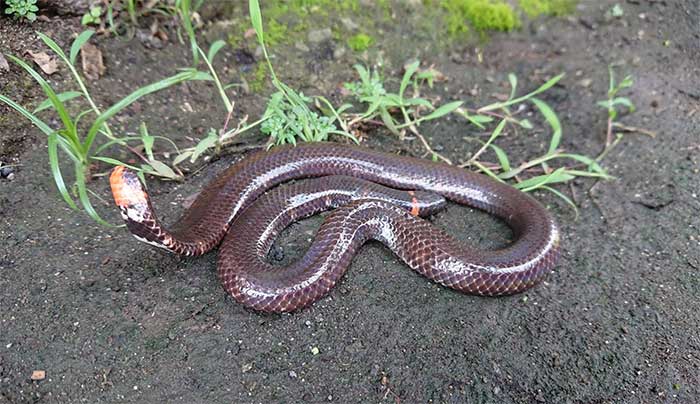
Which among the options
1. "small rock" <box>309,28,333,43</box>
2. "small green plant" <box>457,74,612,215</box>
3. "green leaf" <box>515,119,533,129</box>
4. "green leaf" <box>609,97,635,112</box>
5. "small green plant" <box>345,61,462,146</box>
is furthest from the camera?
"small rock" <box>309,28,333,43</box>

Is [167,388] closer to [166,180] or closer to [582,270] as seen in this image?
[166,180]

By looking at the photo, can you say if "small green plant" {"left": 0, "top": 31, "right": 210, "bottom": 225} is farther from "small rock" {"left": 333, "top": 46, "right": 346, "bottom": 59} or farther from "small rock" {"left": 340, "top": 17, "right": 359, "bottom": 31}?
"small rock" {"left": 340, "top": 17, "right": 359, "bottom": 31}

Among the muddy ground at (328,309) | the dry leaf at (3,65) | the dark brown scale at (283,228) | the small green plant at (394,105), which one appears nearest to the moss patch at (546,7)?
the small green plant at (394,105)

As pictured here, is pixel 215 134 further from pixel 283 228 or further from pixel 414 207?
pixel 414 207

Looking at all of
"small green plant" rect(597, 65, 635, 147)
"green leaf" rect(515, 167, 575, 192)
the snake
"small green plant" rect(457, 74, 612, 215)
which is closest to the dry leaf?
the snake

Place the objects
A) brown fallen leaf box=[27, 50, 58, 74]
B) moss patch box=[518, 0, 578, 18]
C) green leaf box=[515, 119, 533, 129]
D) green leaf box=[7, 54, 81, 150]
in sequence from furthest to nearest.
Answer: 1. moss patch box=[518, 0, 578, 18]
2. green leaf box=[515, 119, 533, 129]
3. brown fallen leaf box=[27, 50, 58, 74]
4. green leaf box=[7, 54, 81, 150]

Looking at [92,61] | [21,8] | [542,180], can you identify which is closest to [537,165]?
[542,180]
